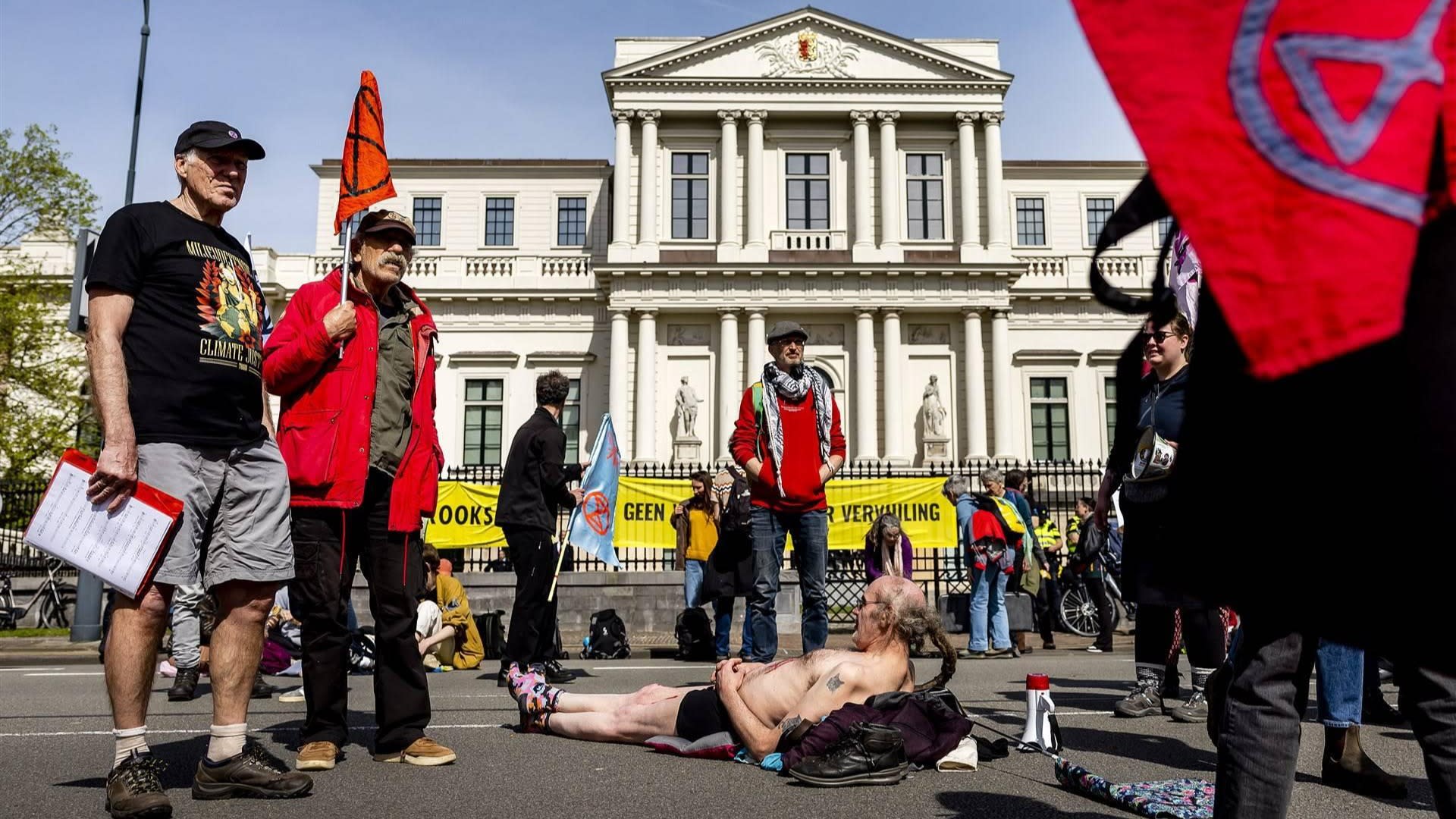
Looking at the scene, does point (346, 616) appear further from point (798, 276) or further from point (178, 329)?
point (798, 276)

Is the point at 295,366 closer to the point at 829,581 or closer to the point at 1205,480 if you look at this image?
the point at 1205,480

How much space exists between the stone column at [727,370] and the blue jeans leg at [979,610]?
2609 centimetres

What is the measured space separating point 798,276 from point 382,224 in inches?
1333

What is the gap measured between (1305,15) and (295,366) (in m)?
4.18

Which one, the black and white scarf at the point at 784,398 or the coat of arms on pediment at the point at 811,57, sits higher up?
the coat of arms on pediment at the point at 811,57

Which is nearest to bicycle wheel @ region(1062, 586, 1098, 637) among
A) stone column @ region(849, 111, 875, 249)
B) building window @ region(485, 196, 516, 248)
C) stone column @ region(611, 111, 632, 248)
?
stone column @ region(849, 111, 875, 249)

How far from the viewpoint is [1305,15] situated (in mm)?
1118

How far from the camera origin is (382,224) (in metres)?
5.00

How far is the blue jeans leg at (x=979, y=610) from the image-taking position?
1181 centimetres

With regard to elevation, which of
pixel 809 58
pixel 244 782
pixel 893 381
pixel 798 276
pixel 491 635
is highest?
pixel 809 58

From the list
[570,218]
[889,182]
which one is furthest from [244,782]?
[570,218]

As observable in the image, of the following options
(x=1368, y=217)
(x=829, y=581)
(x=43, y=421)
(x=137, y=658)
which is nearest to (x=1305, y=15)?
(x=1368, y=217)

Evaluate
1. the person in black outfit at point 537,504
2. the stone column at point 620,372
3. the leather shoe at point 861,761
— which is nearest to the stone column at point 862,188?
the stone column at point 620,372

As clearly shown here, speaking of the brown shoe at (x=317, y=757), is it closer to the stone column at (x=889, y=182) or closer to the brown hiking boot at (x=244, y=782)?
the brown hiking boot at (x=244, y=782)
